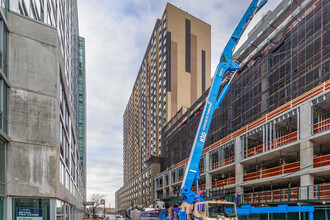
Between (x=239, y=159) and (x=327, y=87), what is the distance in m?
13.5

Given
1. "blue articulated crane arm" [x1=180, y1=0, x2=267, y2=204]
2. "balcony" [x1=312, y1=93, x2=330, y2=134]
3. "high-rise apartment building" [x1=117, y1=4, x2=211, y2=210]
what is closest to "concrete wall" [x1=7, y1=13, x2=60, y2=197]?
"blue articulated crane arm" [x1=180, y1=0, x2=267, y2=204]

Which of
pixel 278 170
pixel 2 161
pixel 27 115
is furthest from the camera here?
pixel 278 170

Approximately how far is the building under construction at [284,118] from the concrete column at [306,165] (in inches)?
2.8

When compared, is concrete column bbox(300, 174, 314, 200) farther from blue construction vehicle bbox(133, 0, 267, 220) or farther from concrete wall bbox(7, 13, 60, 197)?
concrete wall bbox(7, 13, 60, 197)

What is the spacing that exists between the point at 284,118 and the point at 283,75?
6.40 meters

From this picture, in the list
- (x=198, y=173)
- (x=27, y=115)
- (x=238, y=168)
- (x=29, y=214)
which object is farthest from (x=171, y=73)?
(x=29, y=214)

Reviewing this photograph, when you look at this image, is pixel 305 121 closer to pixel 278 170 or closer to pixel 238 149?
pixel 278 170

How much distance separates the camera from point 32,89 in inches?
528

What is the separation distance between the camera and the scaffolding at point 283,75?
79.2 feet

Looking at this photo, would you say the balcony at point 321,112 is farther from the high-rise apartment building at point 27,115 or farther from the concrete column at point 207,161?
the high-rise apartment building at point 27,115

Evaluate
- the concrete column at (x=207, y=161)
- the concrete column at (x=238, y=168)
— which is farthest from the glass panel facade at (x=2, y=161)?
the concrete column at (x=207, y=161)

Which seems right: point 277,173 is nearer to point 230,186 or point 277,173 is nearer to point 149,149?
point 230,186

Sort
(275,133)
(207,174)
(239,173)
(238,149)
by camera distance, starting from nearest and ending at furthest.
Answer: (275,133)
(239,173)
(238,149)
(207,174)

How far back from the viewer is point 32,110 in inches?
522
